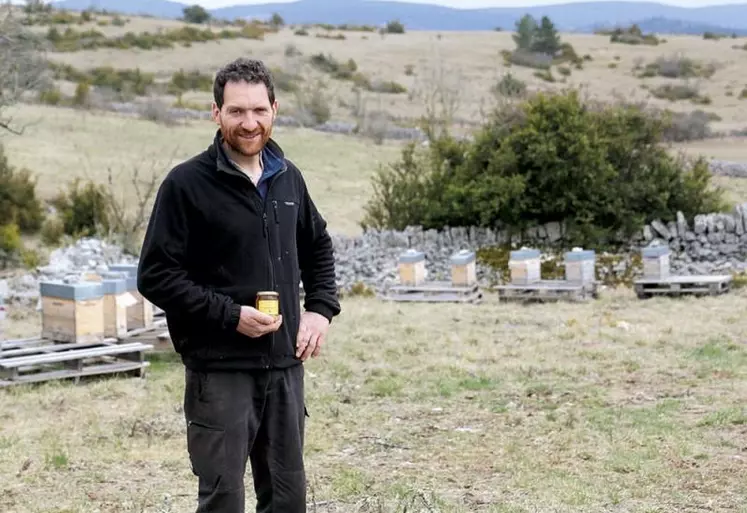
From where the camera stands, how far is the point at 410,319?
13203mm

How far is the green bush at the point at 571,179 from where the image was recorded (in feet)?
59.5

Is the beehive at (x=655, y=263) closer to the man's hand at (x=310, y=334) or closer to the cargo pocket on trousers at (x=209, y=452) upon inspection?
the man's hand at (x=310, y=334)

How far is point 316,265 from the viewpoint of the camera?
4070mm

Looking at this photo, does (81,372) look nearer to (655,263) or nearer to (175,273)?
(175,273)

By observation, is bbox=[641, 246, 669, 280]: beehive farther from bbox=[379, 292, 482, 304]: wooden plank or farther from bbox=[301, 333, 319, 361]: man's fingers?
bbox=[301, 333, 319, 361]: man's fingers

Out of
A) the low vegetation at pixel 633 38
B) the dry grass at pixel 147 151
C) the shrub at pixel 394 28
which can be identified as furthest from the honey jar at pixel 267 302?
the shrub at pixel 394 28

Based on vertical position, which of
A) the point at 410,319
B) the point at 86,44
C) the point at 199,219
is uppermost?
the point at 86,44

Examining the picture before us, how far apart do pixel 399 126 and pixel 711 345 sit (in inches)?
→ 1070

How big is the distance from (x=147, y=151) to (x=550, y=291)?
1603 centimetres

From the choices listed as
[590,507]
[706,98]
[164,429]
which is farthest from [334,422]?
[706,98]

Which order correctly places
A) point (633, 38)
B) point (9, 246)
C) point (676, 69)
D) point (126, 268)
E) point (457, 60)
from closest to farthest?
point (126, 268)
point (9, 246)
point (676, 69)
point (457, 60)
point (633, 38)

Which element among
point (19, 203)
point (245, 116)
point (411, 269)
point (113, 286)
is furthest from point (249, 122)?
point (19, 203)

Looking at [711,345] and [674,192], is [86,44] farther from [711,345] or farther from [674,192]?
[711,345]

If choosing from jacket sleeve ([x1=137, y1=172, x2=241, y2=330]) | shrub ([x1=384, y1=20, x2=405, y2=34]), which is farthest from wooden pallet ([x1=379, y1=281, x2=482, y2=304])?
shrub ([x1=384, y1=20, x2=405, y2=34])
